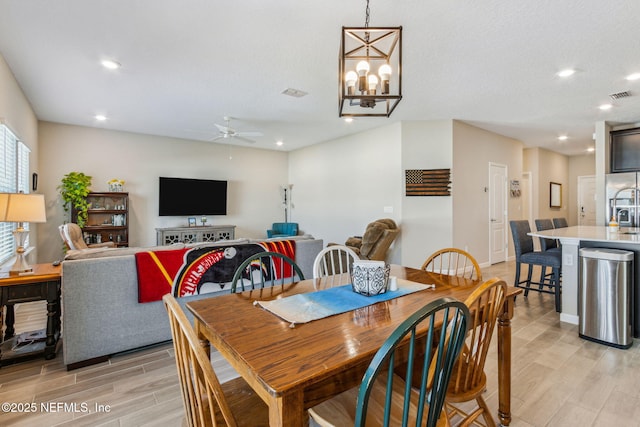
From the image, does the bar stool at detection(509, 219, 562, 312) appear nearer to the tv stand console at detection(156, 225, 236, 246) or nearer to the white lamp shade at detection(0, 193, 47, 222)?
the white lamp shade at detection(0, 193, 47, 222)

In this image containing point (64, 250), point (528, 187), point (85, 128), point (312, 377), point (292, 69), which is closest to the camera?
point (312, 377)

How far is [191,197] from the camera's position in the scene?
6.71 m

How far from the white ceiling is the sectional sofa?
1907mm

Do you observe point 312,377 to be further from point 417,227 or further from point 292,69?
point 417,227

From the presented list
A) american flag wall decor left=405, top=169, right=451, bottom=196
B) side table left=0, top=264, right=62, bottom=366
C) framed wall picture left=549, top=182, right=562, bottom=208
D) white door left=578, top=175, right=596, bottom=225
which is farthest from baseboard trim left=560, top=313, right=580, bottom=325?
white door left=578, top=175, right=596, bottom=225

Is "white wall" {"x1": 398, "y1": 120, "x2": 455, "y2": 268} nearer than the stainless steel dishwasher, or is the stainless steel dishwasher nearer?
the stainless steel dishwasher

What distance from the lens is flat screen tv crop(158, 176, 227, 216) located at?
642 centimetres

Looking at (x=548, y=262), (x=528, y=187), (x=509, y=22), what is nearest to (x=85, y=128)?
(x=509, y=22)

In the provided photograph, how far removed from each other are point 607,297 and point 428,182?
295 centimetres

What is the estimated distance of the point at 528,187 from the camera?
25.3ft

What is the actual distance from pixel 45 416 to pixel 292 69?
3.41 metres

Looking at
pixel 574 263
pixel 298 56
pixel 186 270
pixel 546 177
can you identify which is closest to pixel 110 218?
pixel 186 270

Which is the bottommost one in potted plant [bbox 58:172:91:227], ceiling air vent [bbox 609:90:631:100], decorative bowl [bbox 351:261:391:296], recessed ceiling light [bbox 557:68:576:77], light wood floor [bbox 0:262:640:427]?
light wood floor [bbox 0:262:640:427]

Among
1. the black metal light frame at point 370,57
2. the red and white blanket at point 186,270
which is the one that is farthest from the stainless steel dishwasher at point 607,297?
the red and white blanket at point 186,270
